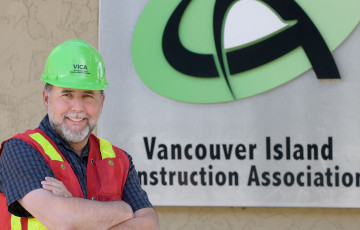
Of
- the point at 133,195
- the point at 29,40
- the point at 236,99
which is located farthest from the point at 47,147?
the point at 29,40

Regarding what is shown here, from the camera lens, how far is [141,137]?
3951mm

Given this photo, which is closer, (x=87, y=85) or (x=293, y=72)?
(x=87, y=85)

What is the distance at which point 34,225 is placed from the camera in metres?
2.08

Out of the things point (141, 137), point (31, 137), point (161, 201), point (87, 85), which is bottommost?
point (161, 201)

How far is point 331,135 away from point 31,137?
221 centimetres

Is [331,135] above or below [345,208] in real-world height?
above

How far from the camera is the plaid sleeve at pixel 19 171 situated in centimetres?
203

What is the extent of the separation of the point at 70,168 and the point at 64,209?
0.67ft

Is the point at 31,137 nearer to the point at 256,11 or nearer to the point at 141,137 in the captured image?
the point at 141,137

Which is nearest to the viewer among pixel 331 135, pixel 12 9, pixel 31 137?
pixel 31 137

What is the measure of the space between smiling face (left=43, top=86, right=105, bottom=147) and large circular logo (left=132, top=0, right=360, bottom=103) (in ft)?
5.65

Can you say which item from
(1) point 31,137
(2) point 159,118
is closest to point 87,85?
(1) point 31,137

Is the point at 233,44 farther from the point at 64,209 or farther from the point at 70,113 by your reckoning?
the point at 64,209

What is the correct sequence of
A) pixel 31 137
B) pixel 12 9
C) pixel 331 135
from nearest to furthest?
pixel 31 137 < pixel 331 135 < pixel 12 9
